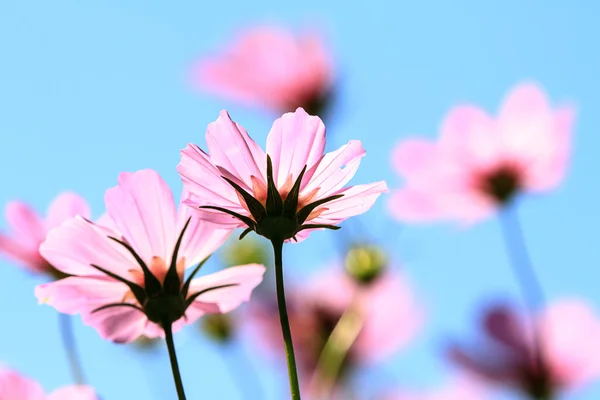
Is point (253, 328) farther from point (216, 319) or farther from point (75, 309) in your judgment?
point (75, 309)

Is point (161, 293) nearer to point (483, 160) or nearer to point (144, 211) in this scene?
point (144, 211)


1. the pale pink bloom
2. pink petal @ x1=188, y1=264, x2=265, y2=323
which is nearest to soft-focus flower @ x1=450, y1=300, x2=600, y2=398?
the pale pink bloom

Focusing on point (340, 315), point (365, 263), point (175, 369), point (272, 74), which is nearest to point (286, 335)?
point (175, 369)

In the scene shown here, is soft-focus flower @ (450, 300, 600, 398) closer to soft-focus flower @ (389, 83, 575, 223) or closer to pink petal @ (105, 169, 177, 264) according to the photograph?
soft-focus flower @ (389, 83, 575, 223)

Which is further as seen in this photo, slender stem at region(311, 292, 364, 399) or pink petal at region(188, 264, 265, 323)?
slender stem at region(311, 292, 364, 399)

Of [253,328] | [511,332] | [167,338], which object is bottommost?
[167,338]

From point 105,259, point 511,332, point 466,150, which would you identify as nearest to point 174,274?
point 105,259

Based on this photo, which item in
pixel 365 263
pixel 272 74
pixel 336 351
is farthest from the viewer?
pixel 272 74
